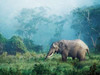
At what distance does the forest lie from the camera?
560 centimetres

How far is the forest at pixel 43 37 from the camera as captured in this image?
5.60 m

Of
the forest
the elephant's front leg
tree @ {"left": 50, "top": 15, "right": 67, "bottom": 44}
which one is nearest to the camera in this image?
the forest

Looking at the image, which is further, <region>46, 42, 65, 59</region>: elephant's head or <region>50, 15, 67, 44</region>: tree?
<region>50, 15, 67, 44</region>: tree

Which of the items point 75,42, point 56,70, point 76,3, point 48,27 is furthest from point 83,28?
point 56,70

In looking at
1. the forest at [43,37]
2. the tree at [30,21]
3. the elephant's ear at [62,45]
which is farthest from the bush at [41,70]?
the tree at [30,21]

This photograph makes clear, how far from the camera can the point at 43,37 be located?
24938 millimetres

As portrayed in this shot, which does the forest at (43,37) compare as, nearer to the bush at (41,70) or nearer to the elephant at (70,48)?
the bush at (41,70)

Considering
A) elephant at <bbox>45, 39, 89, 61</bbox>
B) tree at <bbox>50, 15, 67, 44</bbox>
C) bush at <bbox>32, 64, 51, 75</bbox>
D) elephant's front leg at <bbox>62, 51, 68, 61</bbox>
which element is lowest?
bush at <bbox>32, 64, 51, 75</bbox>

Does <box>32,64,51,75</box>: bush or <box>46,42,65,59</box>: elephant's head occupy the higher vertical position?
<box>46,42,65,59</box>: elephant's head

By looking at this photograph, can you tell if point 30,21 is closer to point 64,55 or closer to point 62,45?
point 62,45

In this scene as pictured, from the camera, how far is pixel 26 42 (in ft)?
49.3

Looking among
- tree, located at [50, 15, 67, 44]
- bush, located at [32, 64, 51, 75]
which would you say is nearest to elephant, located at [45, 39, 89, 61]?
bush, located at [32, 64, 51, 75]

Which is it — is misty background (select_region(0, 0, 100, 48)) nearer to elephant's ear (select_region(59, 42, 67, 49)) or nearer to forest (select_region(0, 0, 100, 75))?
forest (select_region(0, 0, 100, 75))

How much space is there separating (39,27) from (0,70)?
1765 cm
